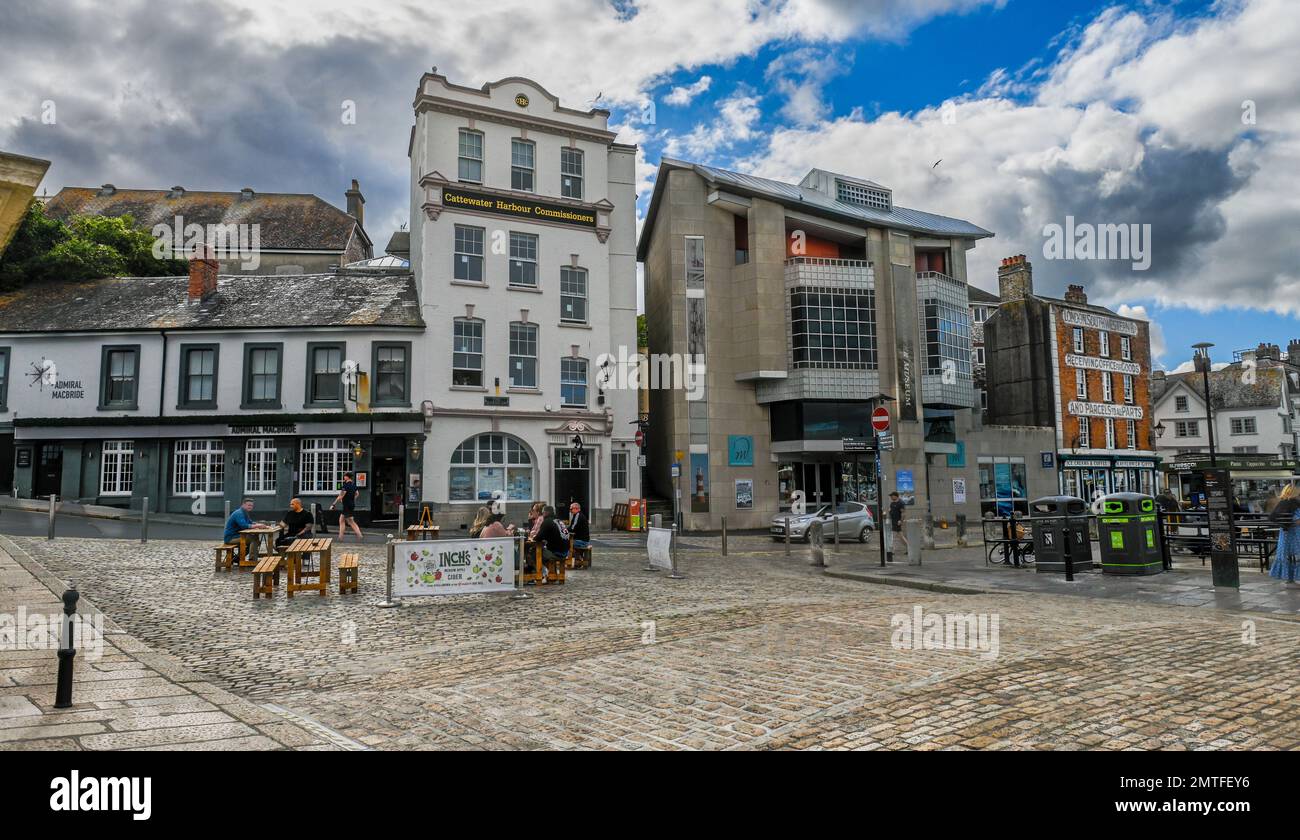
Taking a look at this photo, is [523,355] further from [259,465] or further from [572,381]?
[259,465]

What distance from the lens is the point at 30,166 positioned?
6172 mm

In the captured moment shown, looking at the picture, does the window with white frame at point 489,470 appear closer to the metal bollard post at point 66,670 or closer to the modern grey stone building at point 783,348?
the modern grey stone building at point 783,348

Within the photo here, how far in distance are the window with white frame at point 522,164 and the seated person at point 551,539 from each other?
20186 mm

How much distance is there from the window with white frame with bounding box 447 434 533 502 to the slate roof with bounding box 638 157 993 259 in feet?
47.2

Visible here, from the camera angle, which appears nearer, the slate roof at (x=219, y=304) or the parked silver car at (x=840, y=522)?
the parked silver car at (x=840, y=522)

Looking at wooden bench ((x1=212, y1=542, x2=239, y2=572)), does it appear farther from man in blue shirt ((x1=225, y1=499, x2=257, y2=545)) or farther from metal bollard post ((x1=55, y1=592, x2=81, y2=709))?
metal bollard post ((x1=55, y1=592, x2=81, y2=709))

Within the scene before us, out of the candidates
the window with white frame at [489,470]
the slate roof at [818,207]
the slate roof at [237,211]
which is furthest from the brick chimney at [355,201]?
the window with white frame at [489,470]

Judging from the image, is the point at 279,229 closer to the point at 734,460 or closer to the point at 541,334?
the point at 541,334

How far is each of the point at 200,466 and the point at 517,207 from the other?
15.4 m

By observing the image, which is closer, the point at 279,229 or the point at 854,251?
the point at 854,251

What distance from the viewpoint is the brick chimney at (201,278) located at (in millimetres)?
30688
